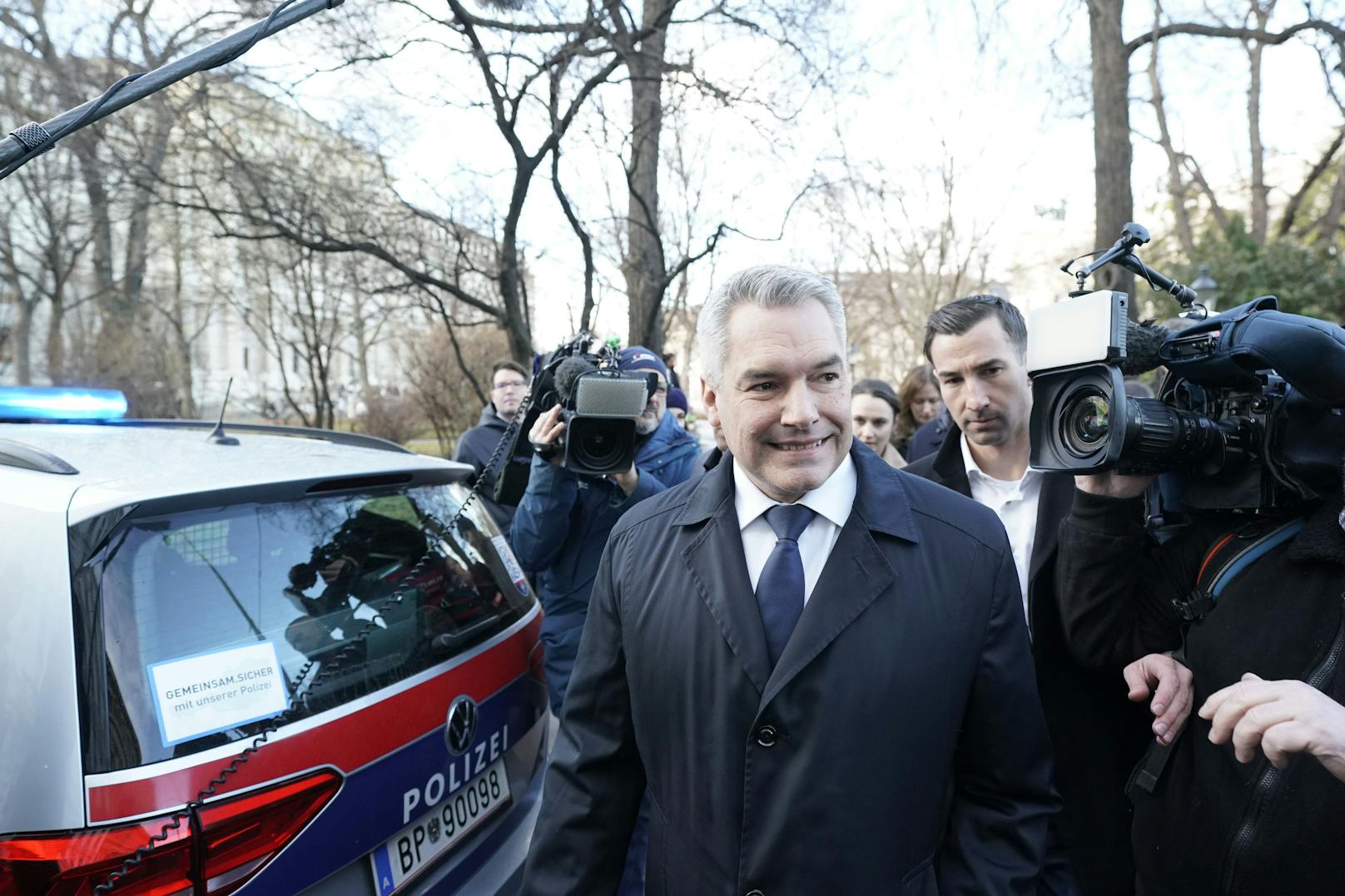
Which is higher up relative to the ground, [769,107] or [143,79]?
[769,107]

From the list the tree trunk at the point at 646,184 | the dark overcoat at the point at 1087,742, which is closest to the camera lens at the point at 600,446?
the dark overcoat at the point at 1087,742

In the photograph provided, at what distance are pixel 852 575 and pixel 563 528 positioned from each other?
155 cm

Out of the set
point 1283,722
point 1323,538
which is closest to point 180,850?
point 1283,722

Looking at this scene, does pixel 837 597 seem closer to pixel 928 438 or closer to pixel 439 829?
pixel 439 829

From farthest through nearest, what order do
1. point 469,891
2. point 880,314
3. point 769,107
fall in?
point 880,314 → point 769,107 → point 469,891

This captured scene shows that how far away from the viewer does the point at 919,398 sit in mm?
5250

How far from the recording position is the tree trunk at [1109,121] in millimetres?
8625

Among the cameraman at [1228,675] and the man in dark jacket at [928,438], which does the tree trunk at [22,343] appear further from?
the cameraman at [1228,675]

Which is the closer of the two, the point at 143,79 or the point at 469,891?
the point at 143,79

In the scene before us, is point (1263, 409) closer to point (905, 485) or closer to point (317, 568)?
point (905, 485)

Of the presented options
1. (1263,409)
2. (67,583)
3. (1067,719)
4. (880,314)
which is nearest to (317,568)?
(67,583)

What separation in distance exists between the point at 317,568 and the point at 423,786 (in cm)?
57

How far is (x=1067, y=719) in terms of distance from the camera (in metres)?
1.92

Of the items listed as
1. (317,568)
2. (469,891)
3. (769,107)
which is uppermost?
(769,107)
